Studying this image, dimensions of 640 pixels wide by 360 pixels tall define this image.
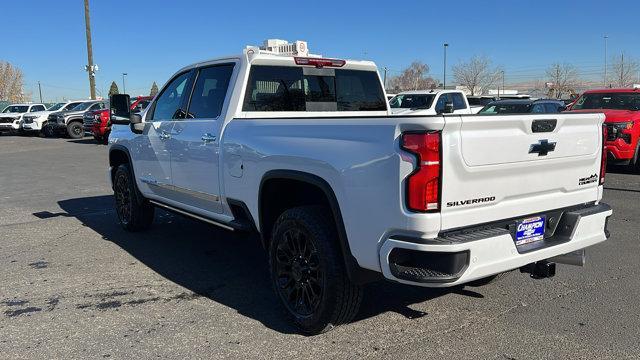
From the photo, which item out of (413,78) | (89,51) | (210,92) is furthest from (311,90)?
(413,78)

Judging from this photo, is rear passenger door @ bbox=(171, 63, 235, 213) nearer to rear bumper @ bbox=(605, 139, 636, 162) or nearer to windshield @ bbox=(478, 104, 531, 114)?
rear bumper @ bbox=(605, 139, 636, 162)

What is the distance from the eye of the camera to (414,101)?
16.1m

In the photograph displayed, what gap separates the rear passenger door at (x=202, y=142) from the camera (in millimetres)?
4660

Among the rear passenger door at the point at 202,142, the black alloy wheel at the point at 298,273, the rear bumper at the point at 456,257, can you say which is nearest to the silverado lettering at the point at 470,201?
the rear bumper at the point at 456,257

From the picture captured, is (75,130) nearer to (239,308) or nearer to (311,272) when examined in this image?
(239,308)

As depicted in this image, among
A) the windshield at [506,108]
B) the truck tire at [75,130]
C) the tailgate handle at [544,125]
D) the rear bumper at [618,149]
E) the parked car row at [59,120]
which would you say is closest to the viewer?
the tailgate handle at [544,125]

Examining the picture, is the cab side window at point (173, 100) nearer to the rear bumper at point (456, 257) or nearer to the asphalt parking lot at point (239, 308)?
the asphalt parking lot at point (239, 308)

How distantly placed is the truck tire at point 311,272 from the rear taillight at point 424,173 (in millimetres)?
779

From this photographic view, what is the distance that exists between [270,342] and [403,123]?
5.72ft

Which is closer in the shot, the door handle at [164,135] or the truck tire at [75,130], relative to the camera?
the door handle at [164,135]

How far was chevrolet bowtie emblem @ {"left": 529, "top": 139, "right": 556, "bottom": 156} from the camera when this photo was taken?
328 cm

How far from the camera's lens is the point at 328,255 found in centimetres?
344

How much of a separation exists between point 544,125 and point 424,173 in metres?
0.99

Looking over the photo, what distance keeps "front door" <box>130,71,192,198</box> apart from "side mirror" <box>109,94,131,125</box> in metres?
0.32
